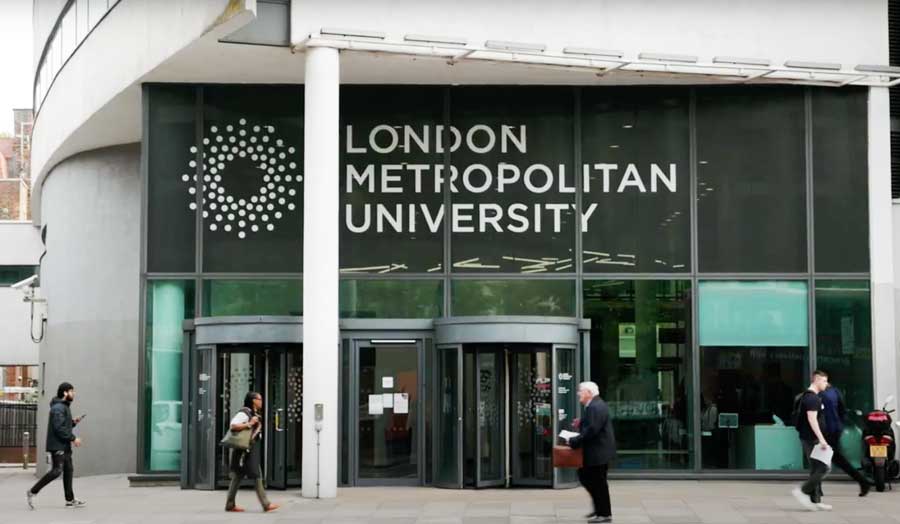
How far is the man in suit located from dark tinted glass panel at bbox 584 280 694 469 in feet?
17.3

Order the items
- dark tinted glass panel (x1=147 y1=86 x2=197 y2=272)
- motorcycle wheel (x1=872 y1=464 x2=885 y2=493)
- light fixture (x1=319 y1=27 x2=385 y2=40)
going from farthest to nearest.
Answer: dark tinted glass panel (x1=147 y1=86 x2=197 y2=272) → motorcycle wheel (x1=872 y1=464 x2=885 y2=493) → light fixture (x1=319 y1=27 x2=385 y2=40)

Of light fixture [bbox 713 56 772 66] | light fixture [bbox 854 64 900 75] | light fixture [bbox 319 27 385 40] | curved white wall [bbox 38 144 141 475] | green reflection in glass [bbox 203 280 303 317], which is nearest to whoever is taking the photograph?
light fixture [bbox 319 27 385 40]

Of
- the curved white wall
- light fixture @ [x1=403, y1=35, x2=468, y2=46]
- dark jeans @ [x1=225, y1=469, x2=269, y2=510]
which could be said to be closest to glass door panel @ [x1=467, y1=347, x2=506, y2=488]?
dark jeans @ [x1=225, y1=469, x2=269, y2=510]

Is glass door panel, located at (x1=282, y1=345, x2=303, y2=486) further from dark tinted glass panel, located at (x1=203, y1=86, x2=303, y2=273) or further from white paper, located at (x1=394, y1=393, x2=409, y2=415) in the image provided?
dark tinted glass panel, located at (x1=203, y1=86, x2=303, y2=273)

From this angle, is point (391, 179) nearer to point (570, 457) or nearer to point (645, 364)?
point (645, 364)

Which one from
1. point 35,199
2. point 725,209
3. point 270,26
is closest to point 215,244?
point 270,26

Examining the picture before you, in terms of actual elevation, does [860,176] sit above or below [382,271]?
above

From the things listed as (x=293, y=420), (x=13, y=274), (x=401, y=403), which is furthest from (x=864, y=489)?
(x=13, y=274)

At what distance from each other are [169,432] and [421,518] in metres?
6.08

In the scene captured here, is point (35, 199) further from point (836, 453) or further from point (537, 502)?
point (836, 453)

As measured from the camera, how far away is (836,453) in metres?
17.2

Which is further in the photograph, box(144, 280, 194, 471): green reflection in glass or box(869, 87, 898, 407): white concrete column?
box(144, 280, 194, 471): green reflection in glass

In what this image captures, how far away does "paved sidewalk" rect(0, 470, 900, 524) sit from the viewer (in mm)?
15711

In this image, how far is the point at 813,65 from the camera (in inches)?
767
